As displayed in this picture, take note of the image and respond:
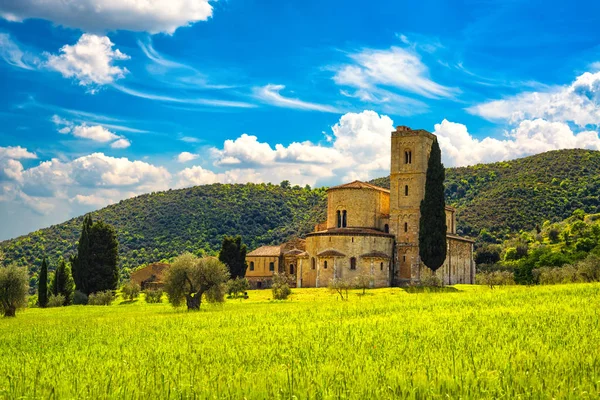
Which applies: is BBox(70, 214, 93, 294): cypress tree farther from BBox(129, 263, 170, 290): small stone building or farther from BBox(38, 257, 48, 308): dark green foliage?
BBox(129, 263, 170, 290): small stone building

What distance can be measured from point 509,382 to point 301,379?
320 centimetres

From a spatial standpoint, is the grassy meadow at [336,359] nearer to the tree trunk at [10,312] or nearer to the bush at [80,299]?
the tree trunk at [10,312]

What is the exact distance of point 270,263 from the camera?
7569 cm

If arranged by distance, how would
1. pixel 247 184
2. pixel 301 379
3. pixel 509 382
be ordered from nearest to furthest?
pixel 509 382
pixel 301 379
pixel 247 184

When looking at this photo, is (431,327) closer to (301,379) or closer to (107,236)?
(301,379)

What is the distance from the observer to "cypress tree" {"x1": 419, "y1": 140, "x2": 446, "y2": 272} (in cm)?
5519

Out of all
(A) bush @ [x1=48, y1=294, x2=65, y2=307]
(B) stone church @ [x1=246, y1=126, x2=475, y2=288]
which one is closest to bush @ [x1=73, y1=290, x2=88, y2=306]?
(A) bush @ [x1=48, y1=294, x2=65, y2=307]

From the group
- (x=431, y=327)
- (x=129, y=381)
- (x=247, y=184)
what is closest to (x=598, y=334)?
(x=431, y=327)

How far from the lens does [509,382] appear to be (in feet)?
31.0

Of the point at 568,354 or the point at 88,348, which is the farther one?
the point at 88,348

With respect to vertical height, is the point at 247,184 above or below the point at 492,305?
above

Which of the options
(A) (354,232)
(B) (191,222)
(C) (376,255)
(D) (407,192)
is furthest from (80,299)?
(B) (191,222)

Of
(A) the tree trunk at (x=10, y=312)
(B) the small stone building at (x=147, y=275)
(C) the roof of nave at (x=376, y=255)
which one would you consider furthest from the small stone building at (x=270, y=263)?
(A) the tree trunk at (x=10, y=312)

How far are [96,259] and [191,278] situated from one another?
2677 centimetres
